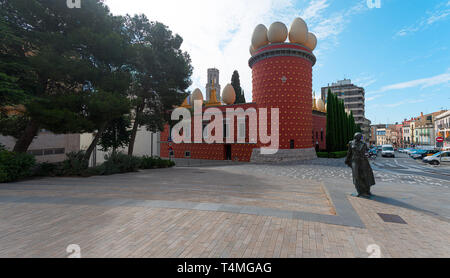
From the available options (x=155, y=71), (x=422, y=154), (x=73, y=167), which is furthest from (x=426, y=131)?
(x=73, y=167)

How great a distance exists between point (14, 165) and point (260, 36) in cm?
2631

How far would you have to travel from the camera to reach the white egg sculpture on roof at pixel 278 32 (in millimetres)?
24844

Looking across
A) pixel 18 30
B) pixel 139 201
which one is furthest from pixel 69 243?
pixel 18 30

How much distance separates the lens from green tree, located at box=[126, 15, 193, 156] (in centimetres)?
1877

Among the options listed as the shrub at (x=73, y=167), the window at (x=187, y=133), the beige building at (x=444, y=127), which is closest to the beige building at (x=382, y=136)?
the beige building at (x=444, y=127)

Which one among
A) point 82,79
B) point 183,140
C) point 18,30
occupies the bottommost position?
point 183,140

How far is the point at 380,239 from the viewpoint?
4.18 meters

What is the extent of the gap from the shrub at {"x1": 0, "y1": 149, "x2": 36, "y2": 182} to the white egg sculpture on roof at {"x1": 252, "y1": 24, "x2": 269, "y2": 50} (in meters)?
25.2

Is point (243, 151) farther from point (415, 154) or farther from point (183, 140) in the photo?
point (415, 154)

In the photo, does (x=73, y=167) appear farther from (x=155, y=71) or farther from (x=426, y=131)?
(x=426, y=131)

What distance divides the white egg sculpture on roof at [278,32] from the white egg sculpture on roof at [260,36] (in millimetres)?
1121

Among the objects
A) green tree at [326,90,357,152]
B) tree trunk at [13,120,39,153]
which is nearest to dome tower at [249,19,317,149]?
green tree at [326,90,357,152]

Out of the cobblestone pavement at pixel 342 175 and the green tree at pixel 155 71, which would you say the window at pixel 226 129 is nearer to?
the green tree at pixel 155 71
